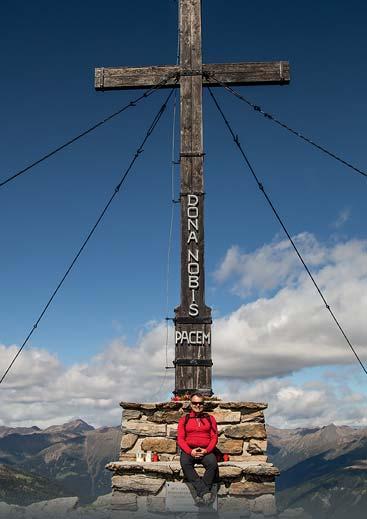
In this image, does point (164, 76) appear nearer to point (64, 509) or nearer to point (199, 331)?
point (199, 331)

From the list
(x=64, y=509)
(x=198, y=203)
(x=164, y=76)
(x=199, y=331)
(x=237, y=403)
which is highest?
(x=164, y=76)

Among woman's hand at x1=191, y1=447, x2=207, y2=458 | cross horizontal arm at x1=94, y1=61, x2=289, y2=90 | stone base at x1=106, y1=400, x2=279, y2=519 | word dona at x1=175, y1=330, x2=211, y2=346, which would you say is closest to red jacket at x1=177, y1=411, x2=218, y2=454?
woman's hand at x1=191, y1=447, x2=207, y2=458

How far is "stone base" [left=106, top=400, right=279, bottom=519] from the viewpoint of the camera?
11398 mm

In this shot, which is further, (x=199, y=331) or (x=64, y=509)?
(x=199, y=331)

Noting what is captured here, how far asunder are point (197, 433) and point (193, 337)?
3.20 m

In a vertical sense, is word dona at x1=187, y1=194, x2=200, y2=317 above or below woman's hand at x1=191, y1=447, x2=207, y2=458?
above

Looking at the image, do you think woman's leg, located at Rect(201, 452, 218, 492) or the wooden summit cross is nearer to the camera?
woman's leg, located at Rect(201, 452, 218, 492)

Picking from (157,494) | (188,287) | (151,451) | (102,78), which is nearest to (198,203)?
(188,287)

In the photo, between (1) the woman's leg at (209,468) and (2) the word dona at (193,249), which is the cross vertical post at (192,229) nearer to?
(2) the word dona at (193,249)

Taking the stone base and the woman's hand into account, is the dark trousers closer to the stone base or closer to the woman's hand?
the woman's hand

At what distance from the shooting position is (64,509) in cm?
1312

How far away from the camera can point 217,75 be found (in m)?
16.4

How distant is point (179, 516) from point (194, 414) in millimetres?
1951

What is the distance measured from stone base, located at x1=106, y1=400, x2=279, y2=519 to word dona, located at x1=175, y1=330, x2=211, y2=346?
191 centimetres
